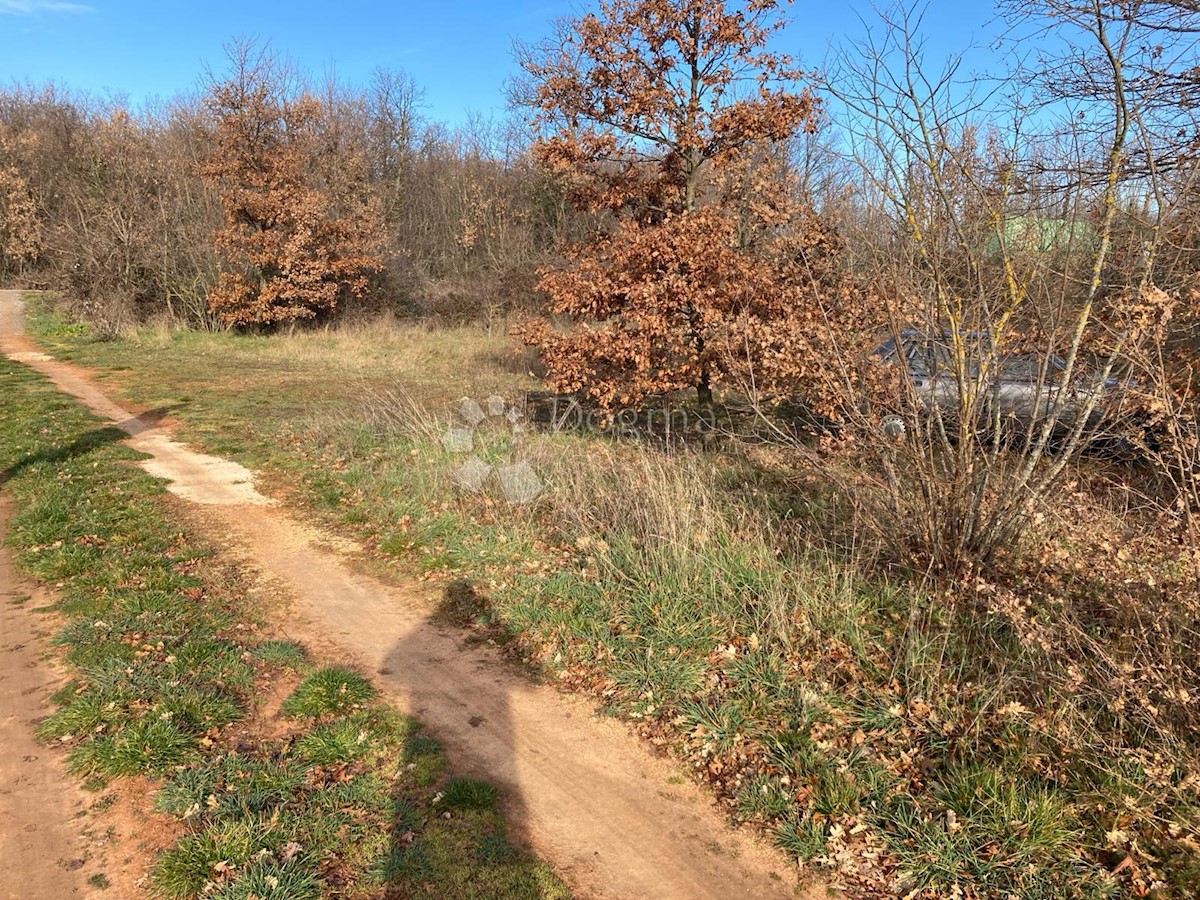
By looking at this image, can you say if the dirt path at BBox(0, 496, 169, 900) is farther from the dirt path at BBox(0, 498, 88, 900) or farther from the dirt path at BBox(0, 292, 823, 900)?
the dirt path at BBox(0, 292, 823, 900)

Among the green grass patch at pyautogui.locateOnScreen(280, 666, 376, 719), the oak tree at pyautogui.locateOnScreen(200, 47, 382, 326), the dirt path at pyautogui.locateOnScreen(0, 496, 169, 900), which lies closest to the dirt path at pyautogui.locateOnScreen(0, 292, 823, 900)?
the green grass patch at pyautogui.locateOnScreen(280, 666, 376, 719)

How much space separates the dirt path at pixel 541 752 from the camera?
321 cm

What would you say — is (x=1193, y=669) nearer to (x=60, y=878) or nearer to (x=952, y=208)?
(x=952, y=208)

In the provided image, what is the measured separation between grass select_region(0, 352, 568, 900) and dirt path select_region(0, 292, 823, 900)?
0.20 metres

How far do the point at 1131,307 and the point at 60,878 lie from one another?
5764 mm

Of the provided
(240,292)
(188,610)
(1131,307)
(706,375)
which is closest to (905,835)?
(1131,307)

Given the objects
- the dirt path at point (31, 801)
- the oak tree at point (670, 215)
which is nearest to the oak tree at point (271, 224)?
the oak tree at point (670, 215)

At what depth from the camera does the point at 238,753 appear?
380cm

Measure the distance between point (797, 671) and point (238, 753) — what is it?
319 centimetres

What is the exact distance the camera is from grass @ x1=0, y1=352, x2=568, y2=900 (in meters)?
3.08

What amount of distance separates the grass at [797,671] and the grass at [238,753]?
0.14m

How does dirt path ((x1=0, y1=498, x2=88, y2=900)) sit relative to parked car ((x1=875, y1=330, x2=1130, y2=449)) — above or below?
below

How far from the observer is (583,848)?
331 cm

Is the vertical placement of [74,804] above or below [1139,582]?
below
